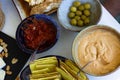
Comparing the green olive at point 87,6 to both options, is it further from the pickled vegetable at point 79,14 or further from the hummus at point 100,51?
the hummus at point 100,51

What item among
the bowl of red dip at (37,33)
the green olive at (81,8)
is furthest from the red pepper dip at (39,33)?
the green olive at (81,8)

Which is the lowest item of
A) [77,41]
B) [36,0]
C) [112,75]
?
[112,75]

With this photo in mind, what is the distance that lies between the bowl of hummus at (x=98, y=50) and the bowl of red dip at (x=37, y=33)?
0.28 feet

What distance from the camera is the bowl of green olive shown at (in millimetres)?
894

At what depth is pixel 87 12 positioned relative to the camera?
35.6 inches

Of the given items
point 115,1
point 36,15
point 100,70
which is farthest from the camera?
point 115,1

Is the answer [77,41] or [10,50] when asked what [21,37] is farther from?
[77,41]

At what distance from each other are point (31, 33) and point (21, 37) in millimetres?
33

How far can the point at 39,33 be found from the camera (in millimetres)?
875

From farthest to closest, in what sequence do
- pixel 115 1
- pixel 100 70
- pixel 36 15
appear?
pixel 115 1 → pixel 36 15 → pixel 100 70

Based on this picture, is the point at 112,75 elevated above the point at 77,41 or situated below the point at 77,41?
below

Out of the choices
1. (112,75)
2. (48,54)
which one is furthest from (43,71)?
(112,75)

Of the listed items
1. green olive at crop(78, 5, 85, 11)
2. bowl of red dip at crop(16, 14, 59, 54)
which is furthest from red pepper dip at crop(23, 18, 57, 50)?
green olive at crop(78, 5, 85, 11)

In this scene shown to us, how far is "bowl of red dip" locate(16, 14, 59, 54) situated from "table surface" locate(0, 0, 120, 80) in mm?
46
